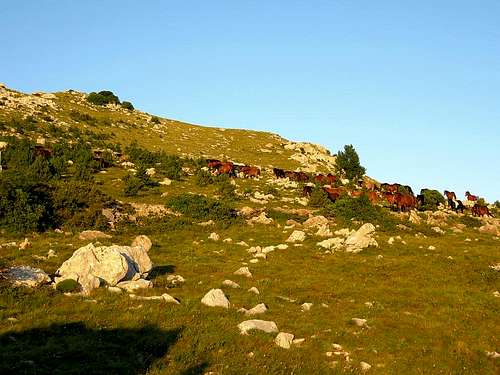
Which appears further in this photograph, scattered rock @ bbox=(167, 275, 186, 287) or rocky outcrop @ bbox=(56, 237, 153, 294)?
scattered rock @ bbox=(167, 275, 186, 287)

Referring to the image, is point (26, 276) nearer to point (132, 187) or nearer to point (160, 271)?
point (160, 271)

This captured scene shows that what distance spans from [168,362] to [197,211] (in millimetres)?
22091

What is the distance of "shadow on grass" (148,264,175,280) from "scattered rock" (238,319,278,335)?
6.20 m

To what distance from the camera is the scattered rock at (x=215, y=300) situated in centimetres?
1647

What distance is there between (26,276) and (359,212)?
24.0 metres

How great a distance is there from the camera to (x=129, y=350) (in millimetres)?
12195

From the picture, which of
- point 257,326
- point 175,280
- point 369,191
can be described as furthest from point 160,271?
point 369,191

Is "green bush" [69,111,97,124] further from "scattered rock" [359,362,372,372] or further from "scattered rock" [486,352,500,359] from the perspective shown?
"scattered rock" [486,352,500,359]

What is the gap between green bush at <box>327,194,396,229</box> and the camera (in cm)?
3428

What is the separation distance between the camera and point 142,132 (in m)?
71.9

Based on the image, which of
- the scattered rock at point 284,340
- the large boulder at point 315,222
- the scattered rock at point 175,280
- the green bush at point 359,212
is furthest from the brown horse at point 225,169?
the scattered rock at point 284,340

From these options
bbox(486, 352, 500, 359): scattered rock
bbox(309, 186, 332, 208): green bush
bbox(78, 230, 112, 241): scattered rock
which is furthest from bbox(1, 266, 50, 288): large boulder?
bbox(309, 186, 332, 208): green bush

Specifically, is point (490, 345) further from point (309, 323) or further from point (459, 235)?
point (459, 235)

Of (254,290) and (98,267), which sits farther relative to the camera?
(254,290)
